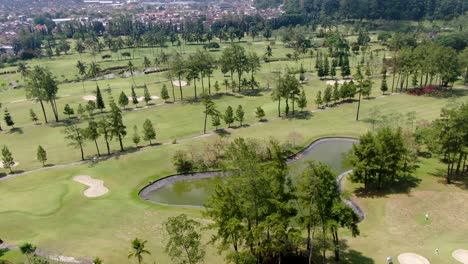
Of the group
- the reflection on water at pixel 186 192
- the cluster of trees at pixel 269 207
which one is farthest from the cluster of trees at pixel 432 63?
the cluster of trees at pixel 269 207

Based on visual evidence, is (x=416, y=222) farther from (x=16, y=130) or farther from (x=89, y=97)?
(x=89, y=97)

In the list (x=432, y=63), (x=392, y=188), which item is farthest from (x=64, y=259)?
(x=432, y=63)

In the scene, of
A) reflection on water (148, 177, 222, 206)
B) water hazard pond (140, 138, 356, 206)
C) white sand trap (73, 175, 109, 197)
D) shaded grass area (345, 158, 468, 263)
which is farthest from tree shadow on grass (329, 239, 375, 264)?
white sand trap (73, 175, 109, 197)

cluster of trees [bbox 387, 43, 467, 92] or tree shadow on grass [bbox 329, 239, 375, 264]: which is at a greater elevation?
cluster of trees [bbox 387, 43, 467, 92]

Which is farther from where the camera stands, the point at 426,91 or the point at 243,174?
the point at 426,91

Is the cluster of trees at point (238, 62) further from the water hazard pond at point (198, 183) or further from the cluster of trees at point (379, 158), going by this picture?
the cluster of trees at point (379, 158)

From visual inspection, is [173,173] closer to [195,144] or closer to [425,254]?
[195,144]

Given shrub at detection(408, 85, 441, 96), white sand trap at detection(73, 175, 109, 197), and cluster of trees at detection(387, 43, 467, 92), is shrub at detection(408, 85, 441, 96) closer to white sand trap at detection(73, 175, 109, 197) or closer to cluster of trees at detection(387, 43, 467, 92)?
cluster of trees at detection(387, 43, 467, 92)

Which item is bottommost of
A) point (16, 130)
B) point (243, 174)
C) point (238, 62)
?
point (16, 130)
